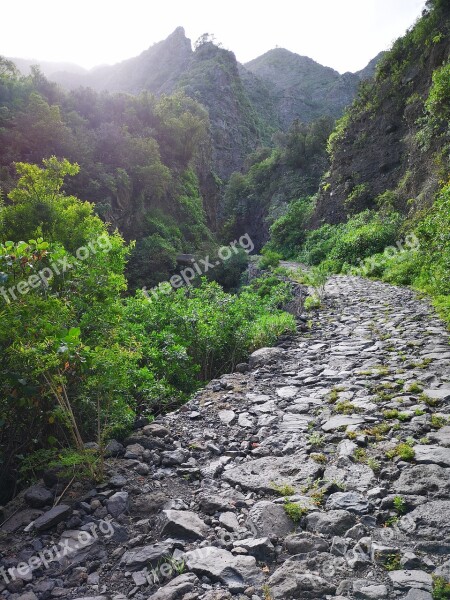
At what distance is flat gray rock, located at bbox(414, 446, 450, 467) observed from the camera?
3268 mm

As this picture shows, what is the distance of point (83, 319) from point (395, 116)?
78.5 ft

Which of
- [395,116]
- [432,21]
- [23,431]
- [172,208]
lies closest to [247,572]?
[23,431]

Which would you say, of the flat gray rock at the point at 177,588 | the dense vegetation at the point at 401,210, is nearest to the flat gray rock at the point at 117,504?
the flat gray rock at the point at 177,588

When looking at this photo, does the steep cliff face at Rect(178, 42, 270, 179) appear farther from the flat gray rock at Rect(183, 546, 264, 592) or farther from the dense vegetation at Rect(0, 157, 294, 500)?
the flat gray rock at Rect(183, 546, 264, 592)

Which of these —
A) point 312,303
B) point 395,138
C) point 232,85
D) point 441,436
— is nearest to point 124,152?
point 395,138

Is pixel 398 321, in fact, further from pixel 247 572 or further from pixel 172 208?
pixel 172 208

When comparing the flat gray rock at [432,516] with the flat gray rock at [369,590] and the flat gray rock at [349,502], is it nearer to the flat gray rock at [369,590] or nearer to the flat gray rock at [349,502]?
the flat gray rock at [349,502]

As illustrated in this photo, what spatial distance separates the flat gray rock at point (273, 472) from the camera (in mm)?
3475

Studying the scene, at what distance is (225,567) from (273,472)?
122 cm

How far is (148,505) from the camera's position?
339cm

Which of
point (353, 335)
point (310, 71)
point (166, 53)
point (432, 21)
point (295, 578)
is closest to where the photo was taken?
point (295, 578)

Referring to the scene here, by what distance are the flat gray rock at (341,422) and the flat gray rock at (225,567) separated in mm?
1925

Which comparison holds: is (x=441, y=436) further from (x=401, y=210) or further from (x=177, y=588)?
(x=401, y=210)

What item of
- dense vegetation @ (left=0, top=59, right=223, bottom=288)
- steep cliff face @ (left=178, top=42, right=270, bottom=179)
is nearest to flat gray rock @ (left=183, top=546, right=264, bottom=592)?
dense vegetation @ (left=0, top=59, right=223, bottom=288)
